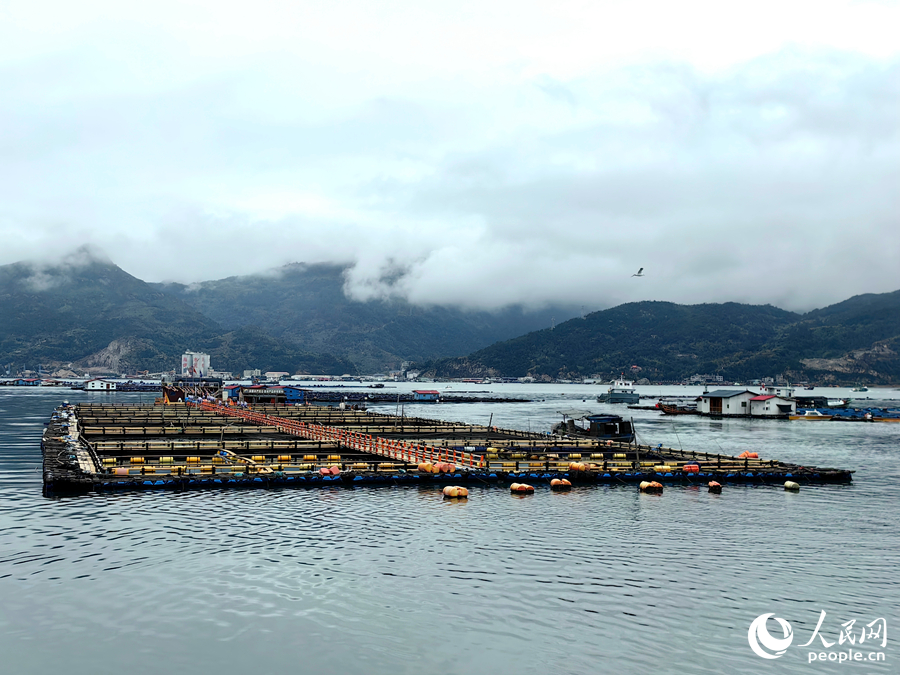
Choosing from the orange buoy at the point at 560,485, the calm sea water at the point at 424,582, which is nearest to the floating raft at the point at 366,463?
the orange buoy at the point at 560,485

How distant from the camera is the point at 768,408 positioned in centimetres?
16262

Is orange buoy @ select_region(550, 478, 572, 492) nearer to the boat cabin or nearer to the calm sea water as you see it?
the calm sea water

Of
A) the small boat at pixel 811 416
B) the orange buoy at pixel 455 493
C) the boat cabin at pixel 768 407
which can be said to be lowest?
the small boat at pixel 811 416

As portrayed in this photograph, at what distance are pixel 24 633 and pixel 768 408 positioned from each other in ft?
541

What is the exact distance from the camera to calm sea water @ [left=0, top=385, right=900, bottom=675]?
72.6 ft

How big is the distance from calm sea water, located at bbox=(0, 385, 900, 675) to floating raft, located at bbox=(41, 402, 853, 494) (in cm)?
392

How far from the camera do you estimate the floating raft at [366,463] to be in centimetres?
5275

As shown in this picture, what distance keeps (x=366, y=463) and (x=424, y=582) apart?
1224 inches

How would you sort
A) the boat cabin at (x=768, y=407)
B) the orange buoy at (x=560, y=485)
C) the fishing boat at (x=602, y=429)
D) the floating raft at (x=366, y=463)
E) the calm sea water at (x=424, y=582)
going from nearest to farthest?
the calm sea water at (x=424, y=582)
the floating raft at (x=366, y=463)
the orange buoy at (x=560, y=485)
the fishing boat at (x=602, y=429)
the boat cabin at (x=768, y=407)

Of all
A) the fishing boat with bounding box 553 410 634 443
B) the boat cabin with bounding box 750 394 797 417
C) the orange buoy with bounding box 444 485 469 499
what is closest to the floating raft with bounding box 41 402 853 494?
the fishing boat with bounding box 553 410 634 443

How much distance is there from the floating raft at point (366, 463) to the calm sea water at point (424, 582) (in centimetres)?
392

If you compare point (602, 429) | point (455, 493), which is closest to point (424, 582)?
point (455, 493)

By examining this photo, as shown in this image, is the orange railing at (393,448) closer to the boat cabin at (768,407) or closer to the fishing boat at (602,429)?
the fishing boat at (602,429)

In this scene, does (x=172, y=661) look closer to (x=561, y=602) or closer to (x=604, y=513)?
(x=561, y=602)
